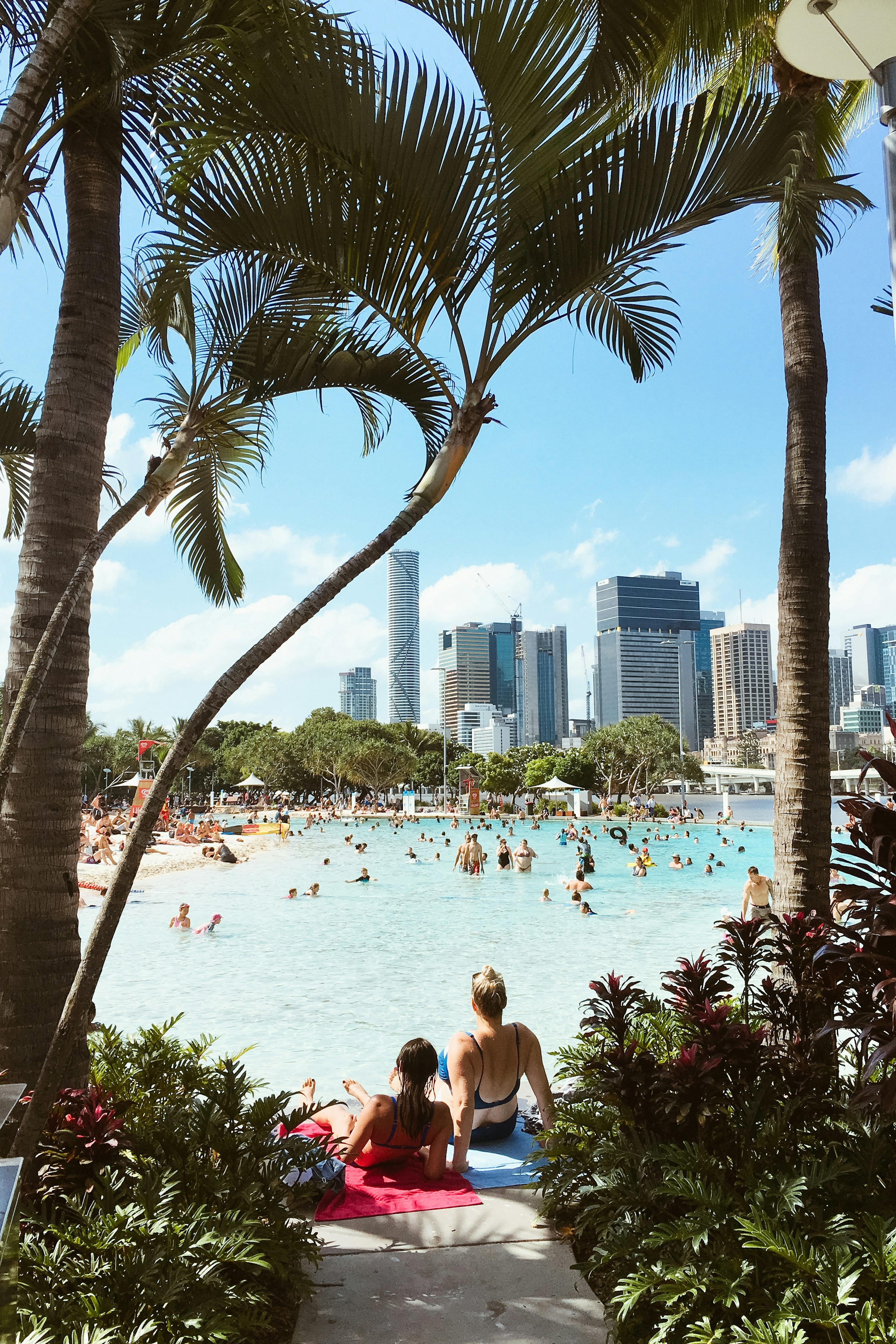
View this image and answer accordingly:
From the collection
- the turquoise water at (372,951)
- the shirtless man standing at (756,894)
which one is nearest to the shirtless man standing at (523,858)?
the turquoise water at (372,951)

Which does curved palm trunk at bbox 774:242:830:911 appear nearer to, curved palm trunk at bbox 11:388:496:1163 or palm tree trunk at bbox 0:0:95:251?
curved palm trunk at bbox 11:388:496:1163

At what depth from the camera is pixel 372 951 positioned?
16.9 metres

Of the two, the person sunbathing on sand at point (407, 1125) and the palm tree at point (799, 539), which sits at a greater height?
the palm tree at point (799, 539)

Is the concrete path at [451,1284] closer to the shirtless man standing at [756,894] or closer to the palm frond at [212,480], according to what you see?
the palm frond at [212,480]

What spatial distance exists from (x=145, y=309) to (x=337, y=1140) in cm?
433

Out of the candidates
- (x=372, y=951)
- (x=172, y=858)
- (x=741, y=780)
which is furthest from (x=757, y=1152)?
(x=741, y=780)

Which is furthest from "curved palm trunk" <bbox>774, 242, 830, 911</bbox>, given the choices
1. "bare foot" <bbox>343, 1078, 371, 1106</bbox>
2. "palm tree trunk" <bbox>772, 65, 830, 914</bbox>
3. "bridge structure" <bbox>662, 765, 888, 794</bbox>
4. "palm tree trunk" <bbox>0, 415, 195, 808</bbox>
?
"bridge structure" <bbox>662, 765, 888, 794</bbox>

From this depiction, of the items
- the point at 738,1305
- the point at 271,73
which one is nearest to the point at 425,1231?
the point at 738,1305

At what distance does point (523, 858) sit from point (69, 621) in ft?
88.7

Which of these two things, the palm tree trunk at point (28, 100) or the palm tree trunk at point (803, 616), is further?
the palm tree trunk at point (803, 616)

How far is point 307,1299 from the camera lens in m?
3.10

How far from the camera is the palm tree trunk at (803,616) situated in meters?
5.21

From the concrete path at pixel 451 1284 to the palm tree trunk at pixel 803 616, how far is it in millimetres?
2397

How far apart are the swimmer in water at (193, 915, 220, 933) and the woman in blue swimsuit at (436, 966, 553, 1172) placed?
600 inches
